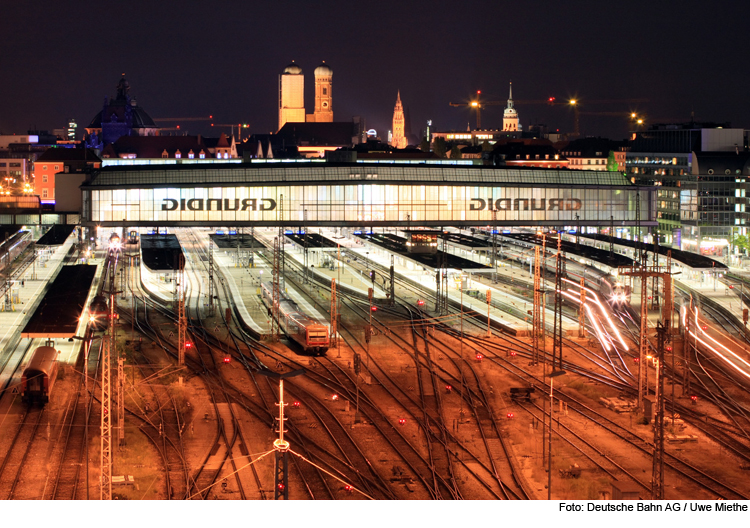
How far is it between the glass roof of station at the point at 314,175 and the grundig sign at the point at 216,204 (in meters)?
0.86

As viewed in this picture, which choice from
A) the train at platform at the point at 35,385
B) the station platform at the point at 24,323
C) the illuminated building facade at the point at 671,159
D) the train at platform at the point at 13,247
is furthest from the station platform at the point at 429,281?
the illuminated building facade at the point at 671,159

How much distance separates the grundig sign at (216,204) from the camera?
4941 centimetres

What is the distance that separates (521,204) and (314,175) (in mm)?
11111

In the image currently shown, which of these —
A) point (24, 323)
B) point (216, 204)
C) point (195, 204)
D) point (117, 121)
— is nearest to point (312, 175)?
point (216, 204)

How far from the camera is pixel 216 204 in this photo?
49406 mm

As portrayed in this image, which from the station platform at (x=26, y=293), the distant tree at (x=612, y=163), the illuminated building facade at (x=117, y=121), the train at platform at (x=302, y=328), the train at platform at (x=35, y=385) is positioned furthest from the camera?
the illuminated building facade at (x=117, y=121)

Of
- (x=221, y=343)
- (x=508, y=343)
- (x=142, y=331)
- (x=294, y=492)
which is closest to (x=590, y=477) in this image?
(x=294, y=492)

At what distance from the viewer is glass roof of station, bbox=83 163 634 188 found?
162 ft

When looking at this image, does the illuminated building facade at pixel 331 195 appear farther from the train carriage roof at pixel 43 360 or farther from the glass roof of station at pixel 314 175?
the train carriage roof at pixel 43 360

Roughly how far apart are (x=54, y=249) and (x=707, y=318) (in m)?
43.6

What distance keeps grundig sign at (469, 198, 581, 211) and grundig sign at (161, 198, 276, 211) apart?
10904mm

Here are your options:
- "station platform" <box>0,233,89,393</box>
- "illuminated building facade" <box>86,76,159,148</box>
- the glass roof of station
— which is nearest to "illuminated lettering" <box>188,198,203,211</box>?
the glass roof of station

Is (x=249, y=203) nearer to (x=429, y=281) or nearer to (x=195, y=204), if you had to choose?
(x=195, y=204)

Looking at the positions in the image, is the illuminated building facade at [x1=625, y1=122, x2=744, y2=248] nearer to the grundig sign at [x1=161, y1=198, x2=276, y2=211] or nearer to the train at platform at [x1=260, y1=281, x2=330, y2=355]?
the grundig sign at [x1=161, y1=198, x2=276, y2=211]
